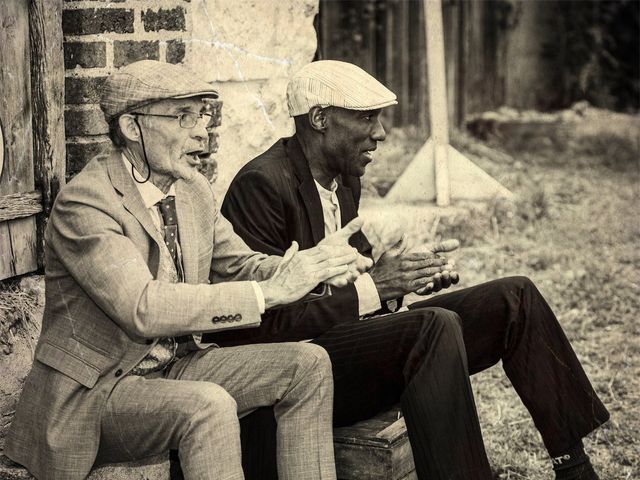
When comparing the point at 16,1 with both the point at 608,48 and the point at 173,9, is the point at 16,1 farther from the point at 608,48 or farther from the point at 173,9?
the point at 608,48

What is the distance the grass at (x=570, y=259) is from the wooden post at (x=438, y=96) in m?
0.26

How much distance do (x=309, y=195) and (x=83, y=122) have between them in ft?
2.78

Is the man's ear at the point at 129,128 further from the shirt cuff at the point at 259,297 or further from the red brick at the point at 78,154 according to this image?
the red brick at the point at 78,154

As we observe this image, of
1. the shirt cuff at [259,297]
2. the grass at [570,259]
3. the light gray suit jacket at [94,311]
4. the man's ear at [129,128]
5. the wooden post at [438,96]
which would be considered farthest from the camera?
the wooden post at [438,96]

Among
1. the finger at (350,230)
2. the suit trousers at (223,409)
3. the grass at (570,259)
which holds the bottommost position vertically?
the grass at (570,259)

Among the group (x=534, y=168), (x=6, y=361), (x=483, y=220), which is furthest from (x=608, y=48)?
(x=6, y=361)

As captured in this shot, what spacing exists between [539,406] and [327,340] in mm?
773

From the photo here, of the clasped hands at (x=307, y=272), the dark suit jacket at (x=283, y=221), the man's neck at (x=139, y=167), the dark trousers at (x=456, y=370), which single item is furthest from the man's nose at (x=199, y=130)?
the dark trousers at (x=456, y=370)

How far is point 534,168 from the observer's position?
9.30 meters

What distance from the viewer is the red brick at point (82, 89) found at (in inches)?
152

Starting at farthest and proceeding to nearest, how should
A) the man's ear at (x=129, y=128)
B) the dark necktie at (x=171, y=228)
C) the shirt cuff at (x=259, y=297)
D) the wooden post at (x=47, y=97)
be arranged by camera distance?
the wooden post at (x=47, y=97) < the dark necktie at (x=171, y=228) < the man's ear at (x=129, y=128) < the shirt cuff at (x=259, y=297)

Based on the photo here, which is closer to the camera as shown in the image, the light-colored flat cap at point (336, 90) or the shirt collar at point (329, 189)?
the light-colored flat cap at point (336, 90)

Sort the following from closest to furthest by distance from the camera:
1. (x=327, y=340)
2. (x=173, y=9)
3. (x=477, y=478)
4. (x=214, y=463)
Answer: (x=214, y=463), (x=477, y=478), (x=327, y=340), (x=173, y=9)

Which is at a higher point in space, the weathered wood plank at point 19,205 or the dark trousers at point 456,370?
the weathered wood plank at point 19,205
